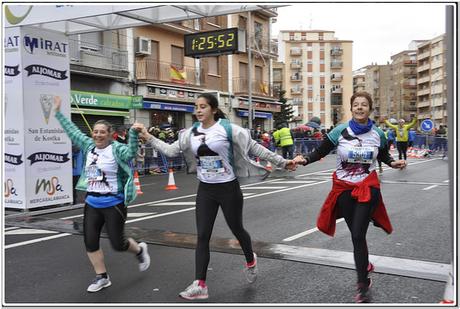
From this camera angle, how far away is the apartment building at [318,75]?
112562 mm

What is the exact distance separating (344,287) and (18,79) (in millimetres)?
7371

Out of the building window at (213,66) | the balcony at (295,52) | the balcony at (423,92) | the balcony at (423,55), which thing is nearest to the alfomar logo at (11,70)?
the building window at (213,66)

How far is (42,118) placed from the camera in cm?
994

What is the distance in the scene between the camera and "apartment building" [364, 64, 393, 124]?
138 m

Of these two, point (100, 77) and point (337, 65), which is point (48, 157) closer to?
point (100, 77)

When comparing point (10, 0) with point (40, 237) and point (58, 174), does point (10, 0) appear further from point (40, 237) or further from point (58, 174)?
point (58, 174)

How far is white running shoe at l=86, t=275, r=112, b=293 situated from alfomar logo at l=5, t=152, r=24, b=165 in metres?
5.46

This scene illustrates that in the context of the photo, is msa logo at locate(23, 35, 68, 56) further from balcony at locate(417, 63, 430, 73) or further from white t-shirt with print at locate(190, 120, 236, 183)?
balcony at locate(417, 63, 430, 73)

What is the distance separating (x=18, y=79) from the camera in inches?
376

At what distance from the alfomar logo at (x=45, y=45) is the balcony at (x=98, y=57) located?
1242cm

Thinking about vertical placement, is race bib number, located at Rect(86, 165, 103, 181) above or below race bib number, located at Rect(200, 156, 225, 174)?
below

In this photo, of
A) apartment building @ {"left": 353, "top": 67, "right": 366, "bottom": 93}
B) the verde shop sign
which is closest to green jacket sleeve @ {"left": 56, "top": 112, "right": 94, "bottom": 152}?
the verde shop sign

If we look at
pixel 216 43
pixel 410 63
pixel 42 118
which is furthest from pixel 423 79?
pixel 42 118

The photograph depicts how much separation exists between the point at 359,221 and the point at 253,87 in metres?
34.8
